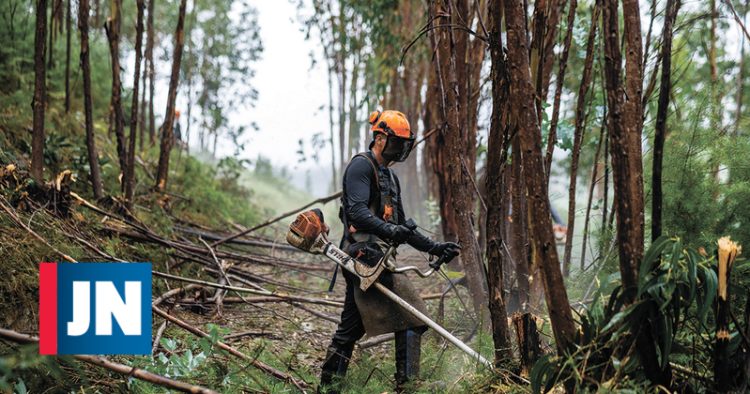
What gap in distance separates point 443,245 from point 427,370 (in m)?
0.96

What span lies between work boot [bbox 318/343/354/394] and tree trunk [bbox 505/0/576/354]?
168cm

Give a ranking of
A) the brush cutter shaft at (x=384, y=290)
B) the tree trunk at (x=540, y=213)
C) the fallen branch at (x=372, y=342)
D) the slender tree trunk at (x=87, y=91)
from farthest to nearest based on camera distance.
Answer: the slender tree trunk at (x=87, y=91) < the fallen branch at (x=372, y=342) < the brush cutter shaft at (x=384, y=290) < the tree trunk at (x=540, y=213)

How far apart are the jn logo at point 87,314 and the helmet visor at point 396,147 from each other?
1904 mm

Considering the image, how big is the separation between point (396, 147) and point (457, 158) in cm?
89

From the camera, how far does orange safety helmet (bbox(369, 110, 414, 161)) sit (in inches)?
150

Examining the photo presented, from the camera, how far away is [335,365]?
3816 mm

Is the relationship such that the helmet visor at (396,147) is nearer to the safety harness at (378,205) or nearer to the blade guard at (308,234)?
the safety harness at (378,205)

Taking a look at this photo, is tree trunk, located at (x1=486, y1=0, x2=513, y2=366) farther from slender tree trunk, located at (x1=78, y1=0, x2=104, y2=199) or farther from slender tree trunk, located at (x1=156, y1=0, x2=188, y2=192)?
slender tree trunk, located at (x1=156, y1=0, x2=188, y2=192)

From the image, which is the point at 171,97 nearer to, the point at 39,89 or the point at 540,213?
the point at 39,89

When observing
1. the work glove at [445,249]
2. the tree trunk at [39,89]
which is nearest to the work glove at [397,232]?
the work glove at [445,249]

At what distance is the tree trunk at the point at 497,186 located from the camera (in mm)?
2987

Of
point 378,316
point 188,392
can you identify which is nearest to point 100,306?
point 188,392

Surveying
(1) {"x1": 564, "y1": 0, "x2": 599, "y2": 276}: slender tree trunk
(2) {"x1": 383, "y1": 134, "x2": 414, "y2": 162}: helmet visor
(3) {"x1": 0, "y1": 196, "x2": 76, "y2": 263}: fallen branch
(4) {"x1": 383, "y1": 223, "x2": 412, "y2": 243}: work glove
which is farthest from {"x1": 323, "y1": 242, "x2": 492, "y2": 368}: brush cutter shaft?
(3) {"x1": 0, "y1": 196, "x2": 76, "y2": 263}: fallen branch

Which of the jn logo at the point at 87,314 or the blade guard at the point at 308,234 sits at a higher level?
the blade guard at the point at 308,234
